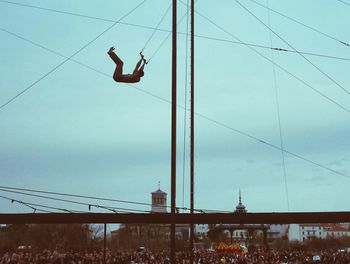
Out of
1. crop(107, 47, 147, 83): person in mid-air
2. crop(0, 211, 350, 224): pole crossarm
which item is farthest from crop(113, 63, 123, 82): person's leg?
crop(0, 211, 350, 224): pole crossarm

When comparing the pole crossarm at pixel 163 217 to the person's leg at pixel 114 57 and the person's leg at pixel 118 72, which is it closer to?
the person's leg at pixel 118 72

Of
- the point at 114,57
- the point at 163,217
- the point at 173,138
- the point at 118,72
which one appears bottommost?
the point at 163,217

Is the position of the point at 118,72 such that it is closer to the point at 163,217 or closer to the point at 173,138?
the point at 173,138

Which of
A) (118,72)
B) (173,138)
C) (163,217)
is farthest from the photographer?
(173,138)

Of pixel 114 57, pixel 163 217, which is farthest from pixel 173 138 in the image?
pixel 114 57

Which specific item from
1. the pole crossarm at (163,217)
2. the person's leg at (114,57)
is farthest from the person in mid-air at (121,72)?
the pole crossarm at (163,217)

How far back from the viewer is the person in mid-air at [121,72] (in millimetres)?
12688

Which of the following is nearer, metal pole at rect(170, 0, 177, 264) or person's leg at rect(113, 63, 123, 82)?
metal pole at rect(170, 0, 177, 264)

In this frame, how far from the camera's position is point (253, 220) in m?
12.1

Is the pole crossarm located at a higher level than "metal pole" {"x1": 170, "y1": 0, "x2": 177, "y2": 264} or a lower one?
lower

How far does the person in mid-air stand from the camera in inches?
500

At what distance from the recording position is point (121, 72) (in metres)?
12.8

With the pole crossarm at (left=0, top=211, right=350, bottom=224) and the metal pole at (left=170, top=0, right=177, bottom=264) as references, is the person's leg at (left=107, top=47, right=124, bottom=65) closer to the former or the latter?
the metal pole at (left=170, top=0, right=177, bottom=264)

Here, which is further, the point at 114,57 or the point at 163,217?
the point at 114,57
